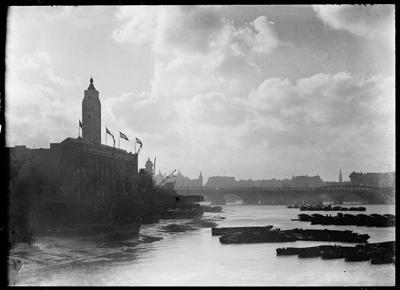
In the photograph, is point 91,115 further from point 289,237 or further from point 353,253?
point 353,253

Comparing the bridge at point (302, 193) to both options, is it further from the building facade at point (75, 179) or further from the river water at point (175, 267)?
the river water at point (175, 267)

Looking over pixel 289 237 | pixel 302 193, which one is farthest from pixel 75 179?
pixel 302 193

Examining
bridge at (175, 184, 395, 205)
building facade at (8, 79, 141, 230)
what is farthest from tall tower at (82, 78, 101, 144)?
bridge at (175, 184, 395, 205)

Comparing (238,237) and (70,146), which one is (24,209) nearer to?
(70,146)

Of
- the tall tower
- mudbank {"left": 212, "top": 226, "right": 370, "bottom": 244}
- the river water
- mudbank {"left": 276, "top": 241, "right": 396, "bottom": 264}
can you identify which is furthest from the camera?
the tall tower

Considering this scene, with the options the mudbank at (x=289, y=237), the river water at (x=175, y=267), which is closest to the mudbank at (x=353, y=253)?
the river water at (x=175, y=267)

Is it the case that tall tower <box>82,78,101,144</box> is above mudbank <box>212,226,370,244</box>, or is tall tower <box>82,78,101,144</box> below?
above

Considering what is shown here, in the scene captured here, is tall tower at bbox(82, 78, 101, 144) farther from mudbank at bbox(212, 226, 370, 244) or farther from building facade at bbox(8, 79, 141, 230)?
mudbank at bbox(212, 226, 370, 244)

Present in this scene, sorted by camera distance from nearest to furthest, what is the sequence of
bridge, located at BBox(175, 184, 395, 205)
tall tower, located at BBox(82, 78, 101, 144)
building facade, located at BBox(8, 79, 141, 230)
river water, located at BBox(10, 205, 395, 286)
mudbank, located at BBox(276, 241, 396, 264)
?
river water, located at BBox(10, 205, 395, 286)
mudbank, located at BBox(276, 241, 396, 264)
building facade, located at BBox(8, 79, 141, 230)
tall tower, located at BBox(82, 78, 101, 144)
bridge, located at BBox(175, 184, 395, 205)
